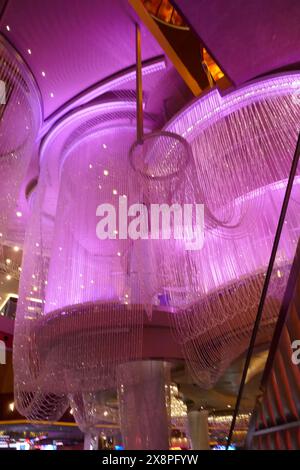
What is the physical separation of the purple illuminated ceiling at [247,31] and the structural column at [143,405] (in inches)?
208

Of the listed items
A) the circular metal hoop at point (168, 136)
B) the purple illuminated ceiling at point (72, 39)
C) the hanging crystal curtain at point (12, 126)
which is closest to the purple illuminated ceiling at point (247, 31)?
the circular metal hoop at point (168, 136)

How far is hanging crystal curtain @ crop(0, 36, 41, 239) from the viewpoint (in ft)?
20.1

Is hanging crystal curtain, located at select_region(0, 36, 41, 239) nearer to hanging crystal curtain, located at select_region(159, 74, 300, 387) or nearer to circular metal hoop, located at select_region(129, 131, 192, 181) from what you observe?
circular metal hoop, located at select_region(129, 131, 192, 181)

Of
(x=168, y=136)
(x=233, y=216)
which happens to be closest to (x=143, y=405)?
(x=233, y=216)

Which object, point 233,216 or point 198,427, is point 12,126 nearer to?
point 233,216

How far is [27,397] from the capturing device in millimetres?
7930

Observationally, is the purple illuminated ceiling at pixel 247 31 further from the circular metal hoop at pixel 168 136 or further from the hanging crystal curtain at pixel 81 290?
the hanging crystal curtain at pixel 81 290

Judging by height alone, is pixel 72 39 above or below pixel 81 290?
above

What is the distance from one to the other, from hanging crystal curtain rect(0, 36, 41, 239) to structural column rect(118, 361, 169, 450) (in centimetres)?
358

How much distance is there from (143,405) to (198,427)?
8630 mm

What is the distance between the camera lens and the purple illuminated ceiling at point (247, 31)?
4344mm

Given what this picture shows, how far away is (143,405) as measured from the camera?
316 inches

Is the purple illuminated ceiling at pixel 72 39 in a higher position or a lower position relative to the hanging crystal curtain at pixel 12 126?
higher
